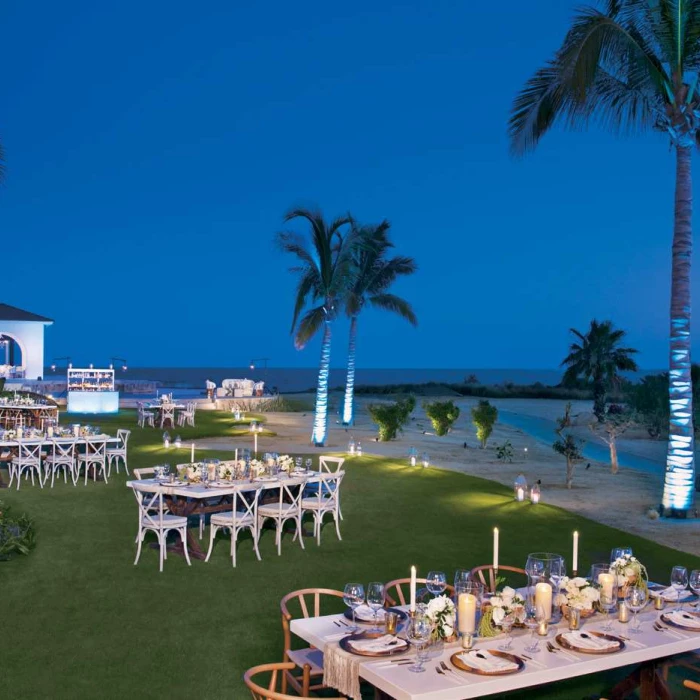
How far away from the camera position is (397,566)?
9.10 meters

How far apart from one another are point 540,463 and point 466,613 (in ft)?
51.7

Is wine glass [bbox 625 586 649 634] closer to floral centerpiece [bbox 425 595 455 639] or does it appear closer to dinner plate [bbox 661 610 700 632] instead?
dinner plate [bbox 661 610 700 632]

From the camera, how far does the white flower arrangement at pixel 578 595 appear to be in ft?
14.9

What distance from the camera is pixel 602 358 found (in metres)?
33.3

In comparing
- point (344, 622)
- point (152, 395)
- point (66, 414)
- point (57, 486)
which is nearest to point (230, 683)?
point (344, 622)

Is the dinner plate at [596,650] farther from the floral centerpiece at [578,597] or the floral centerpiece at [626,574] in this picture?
the floral centerpiece at [626,574]

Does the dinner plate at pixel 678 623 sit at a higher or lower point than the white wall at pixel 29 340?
lower

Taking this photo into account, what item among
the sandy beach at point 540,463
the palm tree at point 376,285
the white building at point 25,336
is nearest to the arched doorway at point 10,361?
the white building at point 25,336

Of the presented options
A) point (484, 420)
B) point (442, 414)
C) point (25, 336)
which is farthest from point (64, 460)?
point (25, 336)

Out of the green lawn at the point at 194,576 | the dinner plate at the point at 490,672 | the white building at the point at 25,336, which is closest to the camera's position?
the dinner plate at the point at 490,672

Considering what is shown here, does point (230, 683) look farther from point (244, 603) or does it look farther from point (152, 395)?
point (152, 395)

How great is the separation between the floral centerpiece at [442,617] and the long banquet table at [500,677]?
0.36 feet

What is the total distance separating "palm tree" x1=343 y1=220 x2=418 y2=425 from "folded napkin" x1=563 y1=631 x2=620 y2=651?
69.9ft

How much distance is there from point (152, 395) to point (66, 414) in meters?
8.24
